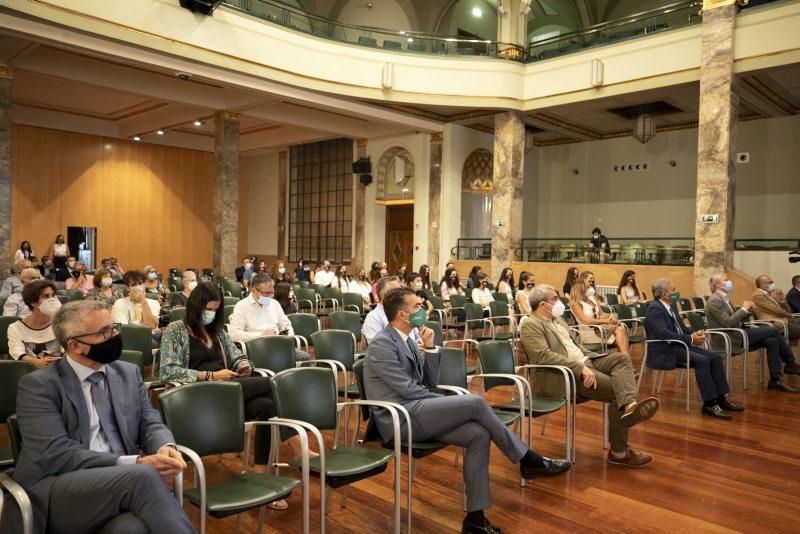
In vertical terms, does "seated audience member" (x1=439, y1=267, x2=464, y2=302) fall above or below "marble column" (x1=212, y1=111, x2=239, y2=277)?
below

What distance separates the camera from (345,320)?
21.1ft

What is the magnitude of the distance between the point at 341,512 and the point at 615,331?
2737mm

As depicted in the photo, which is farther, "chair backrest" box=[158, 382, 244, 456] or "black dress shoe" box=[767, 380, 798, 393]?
"black dress shoe" box=[767, 380, 798, 393]

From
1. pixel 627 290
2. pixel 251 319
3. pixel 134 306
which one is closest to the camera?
pixel 251 319

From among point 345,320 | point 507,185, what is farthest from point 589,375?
point 507,185

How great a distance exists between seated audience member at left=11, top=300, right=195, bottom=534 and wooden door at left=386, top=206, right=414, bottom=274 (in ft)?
50.5

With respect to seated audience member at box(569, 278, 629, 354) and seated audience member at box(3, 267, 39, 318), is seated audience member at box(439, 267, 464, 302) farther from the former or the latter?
seated audience member at box(3, 267, 39, 318)

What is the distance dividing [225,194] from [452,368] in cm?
1144

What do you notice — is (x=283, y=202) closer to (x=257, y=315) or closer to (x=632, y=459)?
(x=257, y=315)

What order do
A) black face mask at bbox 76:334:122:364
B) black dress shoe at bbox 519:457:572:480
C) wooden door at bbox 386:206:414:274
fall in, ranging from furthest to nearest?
wooden door at bbox 386:206:414:274
black dress shoe at bbox 519:457:572:480
black face mask at bbox 76:334:122:364

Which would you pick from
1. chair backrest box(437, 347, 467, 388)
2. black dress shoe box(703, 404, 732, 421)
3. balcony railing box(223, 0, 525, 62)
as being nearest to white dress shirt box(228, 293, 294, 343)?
chair backrest box(437, 347, 467, 388)

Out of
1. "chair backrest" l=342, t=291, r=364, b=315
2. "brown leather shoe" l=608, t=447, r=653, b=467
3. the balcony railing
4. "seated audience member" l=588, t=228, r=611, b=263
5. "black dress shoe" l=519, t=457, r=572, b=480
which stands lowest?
"brown leather shoe" l=608, t=447, r=653, b=467

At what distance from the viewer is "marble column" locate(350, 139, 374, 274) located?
59.6ft

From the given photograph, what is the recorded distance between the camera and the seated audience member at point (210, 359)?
11.5 feet
